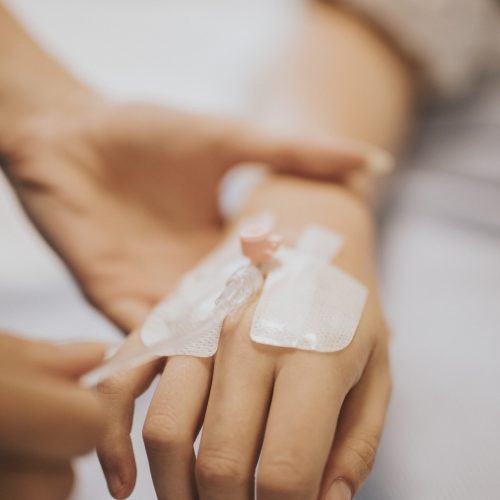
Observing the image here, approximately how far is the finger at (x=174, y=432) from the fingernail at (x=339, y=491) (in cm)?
12

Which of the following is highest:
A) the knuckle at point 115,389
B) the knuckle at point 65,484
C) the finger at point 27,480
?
the knuckle at point 115,389

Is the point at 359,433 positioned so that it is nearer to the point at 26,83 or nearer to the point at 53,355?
the point at 53,355

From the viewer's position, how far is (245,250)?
530mm

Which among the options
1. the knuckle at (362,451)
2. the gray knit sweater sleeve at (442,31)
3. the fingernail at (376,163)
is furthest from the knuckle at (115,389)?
the gray knit sweater sleeve at (442,31)

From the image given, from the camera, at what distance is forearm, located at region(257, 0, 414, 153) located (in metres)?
0.98

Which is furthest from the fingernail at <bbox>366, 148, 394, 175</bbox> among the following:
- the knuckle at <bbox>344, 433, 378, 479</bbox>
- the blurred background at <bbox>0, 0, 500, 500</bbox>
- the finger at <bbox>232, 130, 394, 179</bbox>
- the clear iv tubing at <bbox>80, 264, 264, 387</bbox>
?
the knuckle at <bbox>344, 433, 378, 479</bbox>

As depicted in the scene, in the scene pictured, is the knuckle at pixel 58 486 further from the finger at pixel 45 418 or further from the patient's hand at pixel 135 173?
the patient's hand at pixel 135 173

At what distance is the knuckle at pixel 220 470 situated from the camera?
0.41 meters

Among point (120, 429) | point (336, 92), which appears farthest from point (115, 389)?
point (336, 92)

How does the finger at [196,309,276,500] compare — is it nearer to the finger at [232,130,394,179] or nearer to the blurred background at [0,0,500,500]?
the blurred background at [0,0,500,500]

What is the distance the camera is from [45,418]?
35 centimetres

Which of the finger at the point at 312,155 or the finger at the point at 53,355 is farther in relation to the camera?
the finger at the point at 312,155

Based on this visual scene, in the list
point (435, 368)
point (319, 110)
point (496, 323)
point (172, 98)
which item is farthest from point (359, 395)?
point (172, 98)

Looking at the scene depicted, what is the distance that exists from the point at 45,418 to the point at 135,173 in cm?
54
